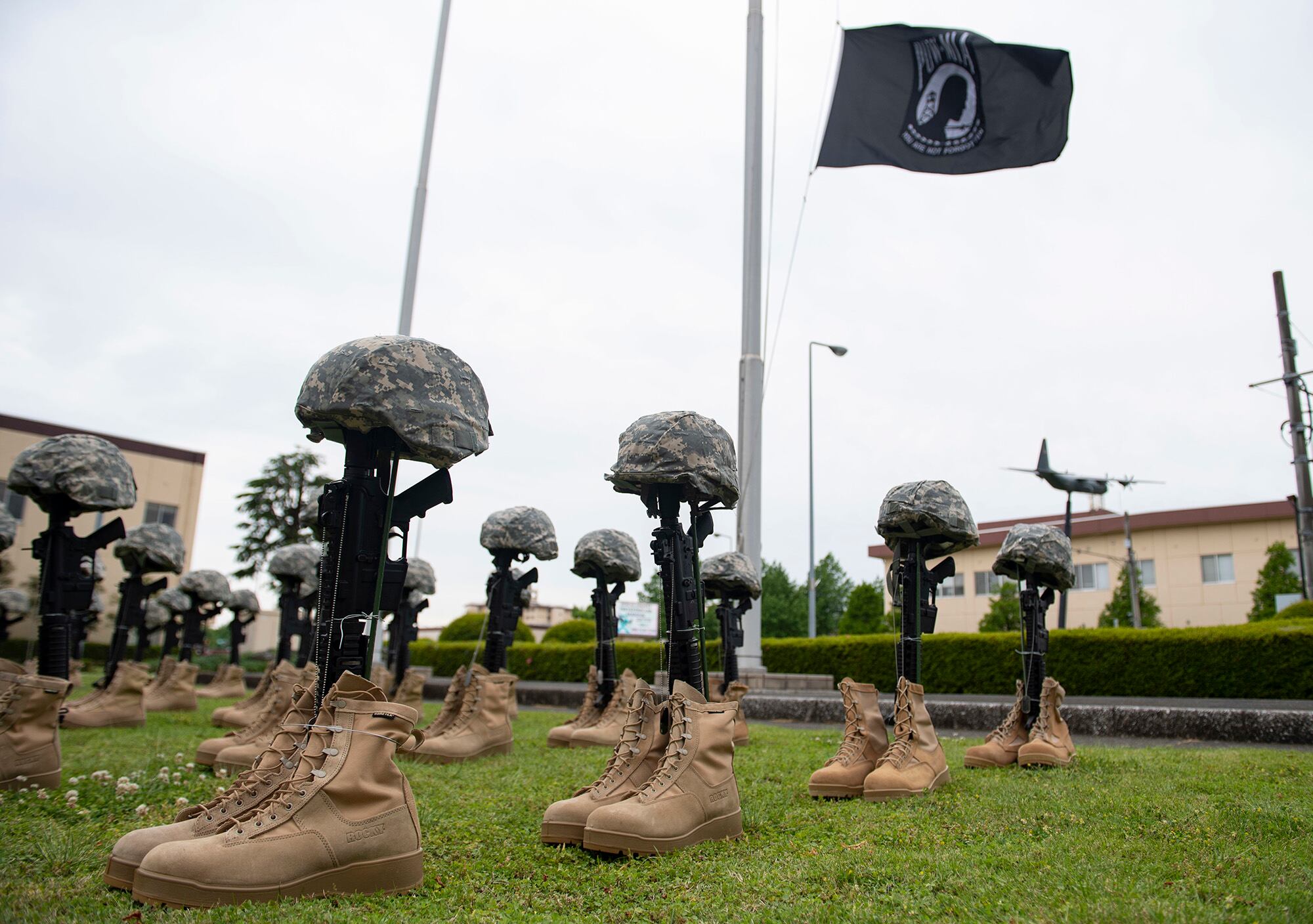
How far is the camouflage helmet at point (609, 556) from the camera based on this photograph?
32.2 feet

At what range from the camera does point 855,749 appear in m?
5.59

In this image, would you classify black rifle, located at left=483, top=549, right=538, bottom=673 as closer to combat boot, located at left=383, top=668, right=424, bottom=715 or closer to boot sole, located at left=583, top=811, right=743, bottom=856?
combat boot, located at left=383, top=668, right=424, bottom=715

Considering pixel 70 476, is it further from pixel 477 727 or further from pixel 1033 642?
pixel 1033 642

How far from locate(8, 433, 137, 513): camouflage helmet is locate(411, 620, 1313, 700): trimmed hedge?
35.1 ft

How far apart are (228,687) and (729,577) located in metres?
10.2

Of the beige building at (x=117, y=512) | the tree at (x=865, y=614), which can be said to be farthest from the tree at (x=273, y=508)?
the tree at (x=865, y=614)

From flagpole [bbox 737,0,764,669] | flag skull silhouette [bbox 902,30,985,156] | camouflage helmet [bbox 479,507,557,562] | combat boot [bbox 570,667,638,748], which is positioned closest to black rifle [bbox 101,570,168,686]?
camouflage helmet [bbox 479,507,557,562]

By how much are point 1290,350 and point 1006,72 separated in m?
11.3

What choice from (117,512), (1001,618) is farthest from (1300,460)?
(117,512)

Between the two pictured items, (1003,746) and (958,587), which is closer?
(1003,746)

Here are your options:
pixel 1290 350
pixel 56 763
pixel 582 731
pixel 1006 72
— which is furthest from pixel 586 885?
pixel 1290 350

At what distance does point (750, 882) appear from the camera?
3348 mm

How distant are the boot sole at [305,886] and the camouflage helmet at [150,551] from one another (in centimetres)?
1010

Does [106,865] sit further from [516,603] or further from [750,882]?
[516,603]
